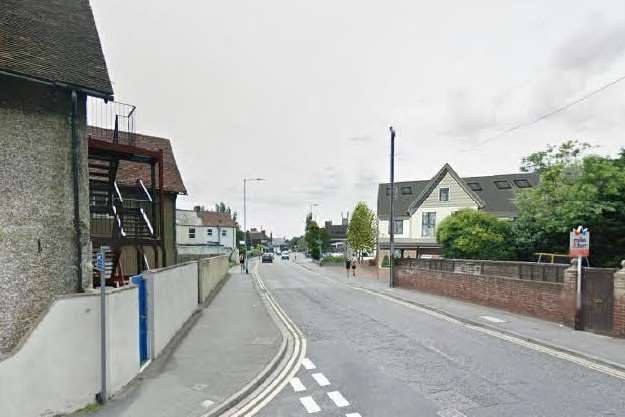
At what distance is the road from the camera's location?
620 centimetres

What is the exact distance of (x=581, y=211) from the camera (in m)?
19.4

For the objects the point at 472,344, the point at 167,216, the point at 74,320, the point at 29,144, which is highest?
the point at 29,144

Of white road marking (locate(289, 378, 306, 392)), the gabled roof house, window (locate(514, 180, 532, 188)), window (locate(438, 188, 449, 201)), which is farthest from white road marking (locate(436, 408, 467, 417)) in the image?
window (locate(514, 180, 532, 188))

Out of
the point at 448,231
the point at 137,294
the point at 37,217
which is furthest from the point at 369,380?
the point at 448,231

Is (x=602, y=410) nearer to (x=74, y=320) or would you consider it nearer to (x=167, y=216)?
(x=74, y=320)

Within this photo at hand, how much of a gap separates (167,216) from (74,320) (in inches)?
643

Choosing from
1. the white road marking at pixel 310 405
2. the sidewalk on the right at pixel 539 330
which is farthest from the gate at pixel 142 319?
the sidewalk on the right at pixel 539 330

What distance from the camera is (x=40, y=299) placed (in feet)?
24.0

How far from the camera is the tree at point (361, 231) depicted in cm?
4850

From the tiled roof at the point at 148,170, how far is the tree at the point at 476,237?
54.3 feet

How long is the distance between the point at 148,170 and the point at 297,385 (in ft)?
53.2

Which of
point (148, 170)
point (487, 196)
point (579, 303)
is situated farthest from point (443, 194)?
point (579, 303)

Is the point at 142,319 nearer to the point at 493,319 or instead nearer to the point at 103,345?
the point at 103,345

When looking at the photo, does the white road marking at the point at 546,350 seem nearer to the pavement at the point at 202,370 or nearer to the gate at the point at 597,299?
the gate at the point at 597,299
